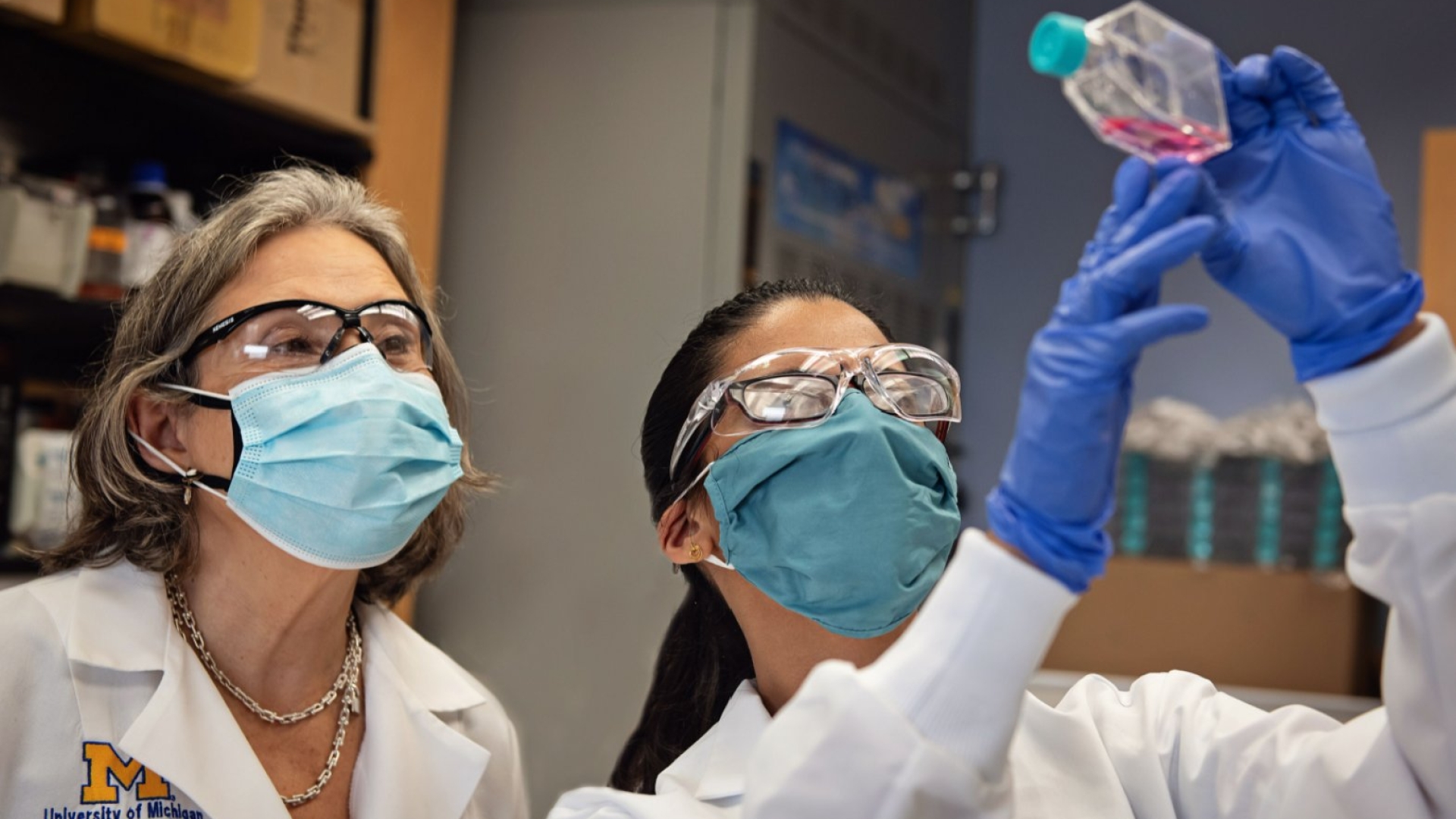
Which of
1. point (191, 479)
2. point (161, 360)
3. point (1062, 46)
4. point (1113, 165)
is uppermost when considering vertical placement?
point (1113, 165)

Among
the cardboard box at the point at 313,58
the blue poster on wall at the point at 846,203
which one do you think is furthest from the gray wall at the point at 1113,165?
the cardboard box at the point at 313,58

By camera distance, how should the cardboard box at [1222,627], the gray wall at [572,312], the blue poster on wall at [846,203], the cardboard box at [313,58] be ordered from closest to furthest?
the cardboard box at [313,58], the cardboard box at [1222,627], the gray wall at [572,312], the blue poster on wall at [846,203]

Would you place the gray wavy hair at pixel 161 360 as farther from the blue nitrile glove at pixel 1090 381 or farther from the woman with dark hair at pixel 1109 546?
the blue nitrile glove at pixel 1090 381

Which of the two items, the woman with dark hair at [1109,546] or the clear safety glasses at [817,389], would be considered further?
the clear safety glasses at [817,389]

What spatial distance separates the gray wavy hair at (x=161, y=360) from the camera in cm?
167

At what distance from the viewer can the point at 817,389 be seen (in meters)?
1.40

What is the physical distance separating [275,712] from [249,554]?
0.21 metres

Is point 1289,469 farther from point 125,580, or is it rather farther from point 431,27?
point 125,580

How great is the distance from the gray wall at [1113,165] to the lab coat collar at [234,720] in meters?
2.91

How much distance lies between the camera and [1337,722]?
1162mm

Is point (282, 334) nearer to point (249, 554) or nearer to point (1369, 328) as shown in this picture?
point (249, 554)

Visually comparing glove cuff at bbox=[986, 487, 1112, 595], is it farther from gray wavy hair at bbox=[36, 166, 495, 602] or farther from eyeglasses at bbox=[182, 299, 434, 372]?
gray wavy hair at bbox=[36, 166, 495, 602]

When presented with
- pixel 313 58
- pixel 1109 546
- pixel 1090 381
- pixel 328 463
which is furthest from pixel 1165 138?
pixel 313 58

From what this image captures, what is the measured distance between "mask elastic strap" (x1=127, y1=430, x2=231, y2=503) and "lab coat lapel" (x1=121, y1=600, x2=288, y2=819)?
0.18m
